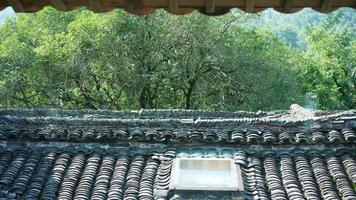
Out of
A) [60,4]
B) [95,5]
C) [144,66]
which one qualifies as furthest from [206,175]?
[144,66]

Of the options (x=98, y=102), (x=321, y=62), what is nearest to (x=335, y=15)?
(x=321, y=62)

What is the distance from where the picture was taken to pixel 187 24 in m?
18.7

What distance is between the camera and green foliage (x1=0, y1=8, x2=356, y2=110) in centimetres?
1862

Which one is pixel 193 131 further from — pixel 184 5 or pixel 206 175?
pixel 184 5

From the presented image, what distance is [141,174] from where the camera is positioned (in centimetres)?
662

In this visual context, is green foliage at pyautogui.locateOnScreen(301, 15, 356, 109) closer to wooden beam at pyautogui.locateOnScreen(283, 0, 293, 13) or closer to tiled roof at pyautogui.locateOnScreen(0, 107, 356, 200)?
tiled roof at pyautogui.locateOnScreen(0, 107, 356, 200)

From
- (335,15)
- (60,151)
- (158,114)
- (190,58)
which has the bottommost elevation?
(335,15)

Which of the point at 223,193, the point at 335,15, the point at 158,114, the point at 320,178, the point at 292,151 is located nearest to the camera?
the point at 223,193

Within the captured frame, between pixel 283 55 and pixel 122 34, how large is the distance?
6618mm

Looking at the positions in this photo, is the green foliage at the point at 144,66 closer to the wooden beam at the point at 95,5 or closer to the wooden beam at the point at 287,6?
the wooden beam at the point at 95,5

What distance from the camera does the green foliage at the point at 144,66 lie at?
61.1ft

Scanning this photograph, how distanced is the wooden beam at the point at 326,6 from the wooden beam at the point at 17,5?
9.62 ft

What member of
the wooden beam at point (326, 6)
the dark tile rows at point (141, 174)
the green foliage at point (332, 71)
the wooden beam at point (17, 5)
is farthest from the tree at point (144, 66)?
the wooden beam at point (326, 6)

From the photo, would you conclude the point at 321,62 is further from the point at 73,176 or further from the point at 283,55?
the point at 73,176
